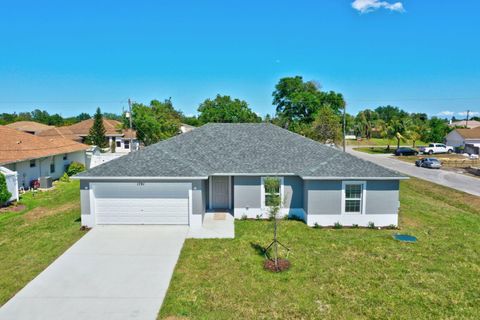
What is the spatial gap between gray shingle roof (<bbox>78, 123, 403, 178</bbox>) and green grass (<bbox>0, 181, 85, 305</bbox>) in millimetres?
2979

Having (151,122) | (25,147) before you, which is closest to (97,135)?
(151,122)

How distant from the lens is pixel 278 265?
1067cm

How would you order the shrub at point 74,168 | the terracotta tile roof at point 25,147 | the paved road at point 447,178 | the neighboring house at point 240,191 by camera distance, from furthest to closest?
the shrub at point 74,168
the paved road at point 447,178
the terracotta tile roof at point 25,147
the neighboring house at point 240,191

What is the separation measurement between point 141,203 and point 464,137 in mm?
55944

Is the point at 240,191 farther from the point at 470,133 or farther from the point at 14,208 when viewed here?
the point at 470,133

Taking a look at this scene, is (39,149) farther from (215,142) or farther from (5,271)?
(5,271)

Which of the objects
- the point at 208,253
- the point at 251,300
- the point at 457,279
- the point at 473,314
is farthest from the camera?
the point at 208,253

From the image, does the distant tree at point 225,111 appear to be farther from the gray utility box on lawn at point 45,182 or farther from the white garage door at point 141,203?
the white garage door at point 141,203

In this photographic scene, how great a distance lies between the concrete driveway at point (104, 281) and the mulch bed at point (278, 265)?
328cm

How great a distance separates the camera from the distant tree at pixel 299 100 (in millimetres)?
52375

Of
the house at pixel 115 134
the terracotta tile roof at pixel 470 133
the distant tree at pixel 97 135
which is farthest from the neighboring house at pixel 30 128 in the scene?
the terracotta tile roof at pixel 470 133

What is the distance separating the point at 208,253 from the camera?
11836mm

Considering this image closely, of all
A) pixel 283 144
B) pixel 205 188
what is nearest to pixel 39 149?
pixel 205 188

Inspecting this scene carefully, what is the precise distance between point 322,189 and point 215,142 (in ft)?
25.2
